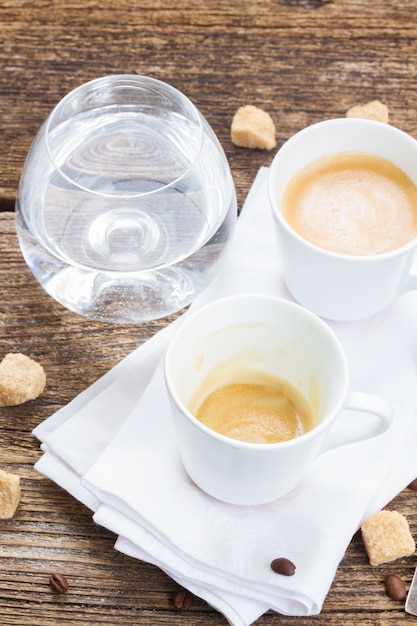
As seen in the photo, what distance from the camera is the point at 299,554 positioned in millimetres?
1228

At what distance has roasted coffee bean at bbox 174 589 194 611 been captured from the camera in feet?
4.04

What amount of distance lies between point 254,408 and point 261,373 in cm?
5

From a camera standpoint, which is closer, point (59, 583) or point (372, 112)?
point (59, 583)

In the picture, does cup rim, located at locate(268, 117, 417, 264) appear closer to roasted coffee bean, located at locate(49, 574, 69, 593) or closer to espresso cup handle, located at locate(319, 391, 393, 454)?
espresso cup handle, located at locate(319, 391, 393, 454)

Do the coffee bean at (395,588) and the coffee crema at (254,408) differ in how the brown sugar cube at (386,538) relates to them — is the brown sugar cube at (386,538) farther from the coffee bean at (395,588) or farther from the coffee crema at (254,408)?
the coffee crema at (254,408)

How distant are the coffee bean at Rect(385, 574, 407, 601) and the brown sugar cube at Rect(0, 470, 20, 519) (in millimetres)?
506

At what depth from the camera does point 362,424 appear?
1205 millimetres

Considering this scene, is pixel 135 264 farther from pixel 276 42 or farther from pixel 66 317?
pixel 276 42

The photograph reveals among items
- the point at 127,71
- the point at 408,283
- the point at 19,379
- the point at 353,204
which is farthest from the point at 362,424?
the point at 127,71

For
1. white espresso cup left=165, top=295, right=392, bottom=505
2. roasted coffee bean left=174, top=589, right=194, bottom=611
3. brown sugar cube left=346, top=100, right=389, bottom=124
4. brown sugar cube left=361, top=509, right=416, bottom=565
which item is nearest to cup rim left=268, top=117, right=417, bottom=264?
white espresso cup left=165, top=295, right=392, bottom=505

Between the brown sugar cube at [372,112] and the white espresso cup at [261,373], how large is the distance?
0.55 metres

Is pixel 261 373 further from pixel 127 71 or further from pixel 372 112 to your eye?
pixel 127 71

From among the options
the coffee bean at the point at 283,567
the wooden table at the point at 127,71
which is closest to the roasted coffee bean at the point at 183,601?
the wooden table at the point at 127,71

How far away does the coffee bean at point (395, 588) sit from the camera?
125 centimetres
